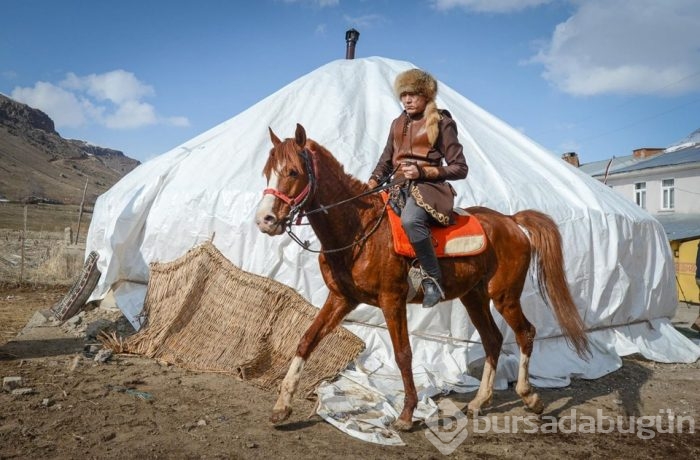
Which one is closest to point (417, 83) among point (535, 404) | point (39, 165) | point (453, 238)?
point (453, 238)

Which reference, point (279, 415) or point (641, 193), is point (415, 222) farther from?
point (641, 193)

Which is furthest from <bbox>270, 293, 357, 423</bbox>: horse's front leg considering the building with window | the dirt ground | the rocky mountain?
the rocky mountain

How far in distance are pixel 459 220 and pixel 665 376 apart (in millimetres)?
3705

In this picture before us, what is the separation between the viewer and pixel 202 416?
341cm

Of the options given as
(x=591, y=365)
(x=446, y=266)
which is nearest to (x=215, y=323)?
(x=446, y=266)

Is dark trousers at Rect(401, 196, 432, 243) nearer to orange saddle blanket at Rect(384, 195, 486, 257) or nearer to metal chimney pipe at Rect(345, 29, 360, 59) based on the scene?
orange saddle blanket at Rect(384, 195, 486, 257)

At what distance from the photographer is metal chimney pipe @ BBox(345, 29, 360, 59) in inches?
348

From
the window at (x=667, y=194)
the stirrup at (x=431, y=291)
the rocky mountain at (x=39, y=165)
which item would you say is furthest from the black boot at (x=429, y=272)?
the rocky mountain at (x=39, y=165)

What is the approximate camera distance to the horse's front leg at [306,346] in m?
3.32

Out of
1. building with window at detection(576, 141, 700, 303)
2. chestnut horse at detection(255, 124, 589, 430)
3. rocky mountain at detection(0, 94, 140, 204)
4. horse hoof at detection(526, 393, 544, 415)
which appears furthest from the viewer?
rocky mountain at detection(0, 94, 140, 204)

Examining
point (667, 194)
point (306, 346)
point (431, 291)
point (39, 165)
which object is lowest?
point (306, 346)

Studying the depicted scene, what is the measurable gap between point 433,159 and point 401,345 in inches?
55.1

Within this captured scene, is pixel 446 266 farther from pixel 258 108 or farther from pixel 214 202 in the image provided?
pixel 258 108

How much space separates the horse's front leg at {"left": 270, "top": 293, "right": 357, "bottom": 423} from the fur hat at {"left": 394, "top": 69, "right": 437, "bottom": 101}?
1.65 m
